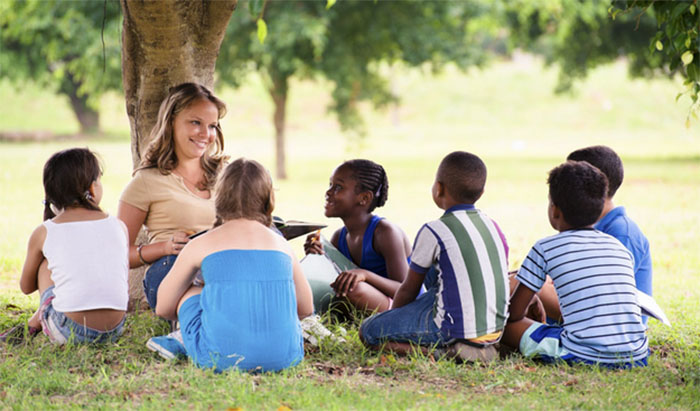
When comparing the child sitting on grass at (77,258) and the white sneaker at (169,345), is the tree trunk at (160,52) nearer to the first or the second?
the child sitting on grass at (77,258)

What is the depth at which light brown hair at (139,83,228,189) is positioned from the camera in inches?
203

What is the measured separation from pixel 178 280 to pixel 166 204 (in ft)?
2.93

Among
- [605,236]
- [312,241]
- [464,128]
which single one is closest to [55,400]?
[312,241]

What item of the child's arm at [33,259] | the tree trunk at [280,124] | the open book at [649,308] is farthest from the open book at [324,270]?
the tree trunk at [280,124]

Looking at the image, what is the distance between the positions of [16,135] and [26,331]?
29194 millimetres

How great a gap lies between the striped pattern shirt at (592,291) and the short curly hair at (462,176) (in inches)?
18.9

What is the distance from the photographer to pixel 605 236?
4.58 metres

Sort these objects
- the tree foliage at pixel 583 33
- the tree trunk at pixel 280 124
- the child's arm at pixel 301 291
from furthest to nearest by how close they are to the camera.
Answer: the tree foliage at pixel 583 33 < the tree trunk at pixel 280 124 < the child's arm at pixel 301 291

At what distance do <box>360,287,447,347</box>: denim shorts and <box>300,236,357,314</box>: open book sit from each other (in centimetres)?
70

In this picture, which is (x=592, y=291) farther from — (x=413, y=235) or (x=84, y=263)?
(x=413, y=235)

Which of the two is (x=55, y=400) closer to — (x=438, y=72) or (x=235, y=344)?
(x=235, y=344)

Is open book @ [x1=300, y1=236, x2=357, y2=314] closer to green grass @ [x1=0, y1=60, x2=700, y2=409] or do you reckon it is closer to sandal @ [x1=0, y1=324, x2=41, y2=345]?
green grass @ [x1=0, y1=60, x2=700, y2=409]

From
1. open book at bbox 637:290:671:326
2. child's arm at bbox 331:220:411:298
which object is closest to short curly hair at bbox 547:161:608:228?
open book at bbox 637:290:671:326

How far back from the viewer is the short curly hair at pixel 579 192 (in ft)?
14.8
